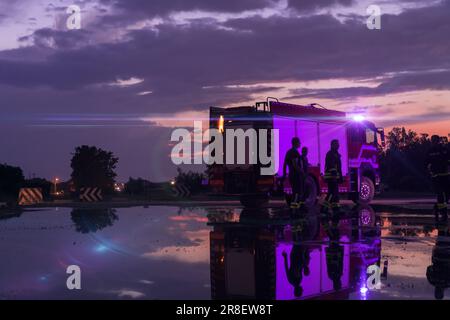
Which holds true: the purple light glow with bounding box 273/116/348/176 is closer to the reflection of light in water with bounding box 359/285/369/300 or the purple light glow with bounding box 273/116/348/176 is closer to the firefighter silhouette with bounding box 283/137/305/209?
the firefighter silhouette with bounding box 283/137/305/209

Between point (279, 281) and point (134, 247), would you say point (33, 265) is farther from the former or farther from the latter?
point (279, 281)

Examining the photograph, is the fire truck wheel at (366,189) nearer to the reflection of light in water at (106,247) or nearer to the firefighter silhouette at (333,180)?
the firefighter silhouette at (333,180)

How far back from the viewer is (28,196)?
27734 millimetres

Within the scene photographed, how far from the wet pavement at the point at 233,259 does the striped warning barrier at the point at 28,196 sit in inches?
480

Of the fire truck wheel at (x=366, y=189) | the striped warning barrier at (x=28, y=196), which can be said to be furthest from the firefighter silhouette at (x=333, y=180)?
the striped warning barrier at (x=28, y=196)

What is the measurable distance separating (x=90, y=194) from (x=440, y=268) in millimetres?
24400

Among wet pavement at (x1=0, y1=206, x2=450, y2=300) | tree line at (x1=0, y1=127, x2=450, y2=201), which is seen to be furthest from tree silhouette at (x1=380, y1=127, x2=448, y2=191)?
wet pavement at (x1=0, y1=206, x2=450, y2=300)

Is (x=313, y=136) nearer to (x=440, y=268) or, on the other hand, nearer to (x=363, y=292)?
Answer: (x=440, y=268)

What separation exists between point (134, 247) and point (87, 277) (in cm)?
323

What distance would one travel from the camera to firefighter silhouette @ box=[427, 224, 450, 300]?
7.16 metres

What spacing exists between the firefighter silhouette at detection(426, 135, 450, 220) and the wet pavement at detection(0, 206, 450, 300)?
2.34ft

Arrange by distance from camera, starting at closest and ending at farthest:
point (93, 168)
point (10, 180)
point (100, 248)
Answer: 1. point (100, 248)
2. point (10, 180)
3. point (93, 168)

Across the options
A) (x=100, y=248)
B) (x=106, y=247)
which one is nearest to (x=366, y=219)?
(x=106, y=247)

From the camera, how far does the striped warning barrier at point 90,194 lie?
30703mm
